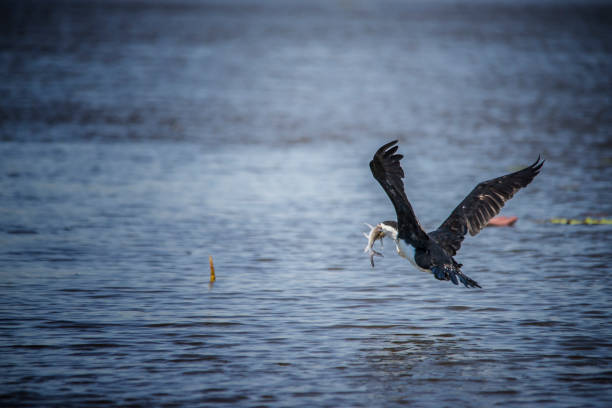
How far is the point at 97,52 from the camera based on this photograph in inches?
2060

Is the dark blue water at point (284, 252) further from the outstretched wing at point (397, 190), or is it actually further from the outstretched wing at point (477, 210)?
the outstretched wing at point (397, 190)

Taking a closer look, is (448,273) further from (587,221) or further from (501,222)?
(587,221)

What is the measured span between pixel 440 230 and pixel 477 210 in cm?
57

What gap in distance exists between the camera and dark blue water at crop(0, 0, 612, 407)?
31.1 feet

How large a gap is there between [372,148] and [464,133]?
3599 mm

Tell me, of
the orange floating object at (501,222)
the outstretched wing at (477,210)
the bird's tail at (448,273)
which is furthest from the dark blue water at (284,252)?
the outstretched wing at (477,210)

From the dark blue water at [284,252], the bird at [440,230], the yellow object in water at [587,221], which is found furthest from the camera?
the yellow object in water at [587,221]

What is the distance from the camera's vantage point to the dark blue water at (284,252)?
947 centimetres

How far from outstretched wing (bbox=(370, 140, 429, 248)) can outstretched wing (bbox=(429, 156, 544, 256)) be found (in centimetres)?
70

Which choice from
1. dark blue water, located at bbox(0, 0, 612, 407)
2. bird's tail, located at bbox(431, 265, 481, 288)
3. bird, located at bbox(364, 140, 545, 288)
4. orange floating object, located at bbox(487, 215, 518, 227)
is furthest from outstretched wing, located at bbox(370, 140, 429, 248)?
orange floating object, located at bbox(487, 215, 518, 227)

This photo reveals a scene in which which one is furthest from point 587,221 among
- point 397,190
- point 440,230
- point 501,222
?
point 397,190

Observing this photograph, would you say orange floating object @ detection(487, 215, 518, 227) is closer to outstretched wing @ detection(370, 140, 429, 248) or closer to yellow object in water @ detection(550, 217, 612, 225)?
yellow object in water @ detection(550, 217, 612, 225)

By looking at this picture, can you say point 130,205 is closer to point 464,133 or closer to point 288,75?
point 464,133

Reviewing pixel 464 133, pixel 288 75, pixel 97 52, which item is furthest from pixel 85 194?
pixel 97 52
